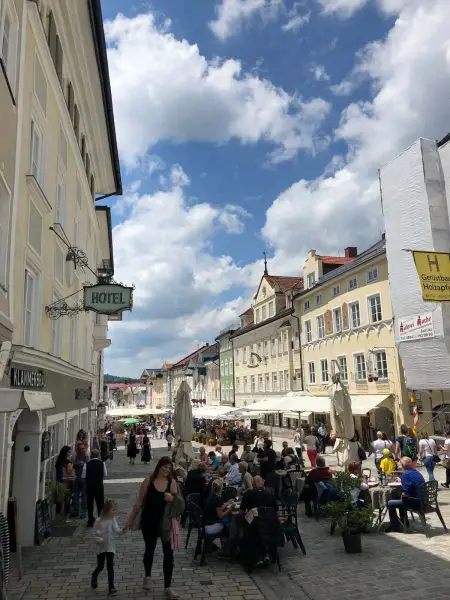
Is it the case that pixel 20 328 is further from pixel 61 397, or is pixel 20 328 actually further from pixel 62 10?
pixel 62 10

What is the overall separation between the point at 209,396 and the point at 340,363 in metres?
38.6

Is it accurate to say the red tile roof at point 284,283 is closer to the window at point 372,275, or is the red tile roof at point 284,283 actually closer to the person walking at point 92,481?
the window at point 372,275

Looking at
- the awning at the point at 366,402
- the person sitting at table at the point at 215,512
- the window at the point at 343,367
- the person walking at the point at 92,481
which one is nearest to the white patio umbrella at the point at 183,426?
the person walking at the point at 92,481

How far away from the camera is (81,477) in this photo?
1255 centimetres

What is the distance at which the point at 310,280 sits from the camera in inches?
1501

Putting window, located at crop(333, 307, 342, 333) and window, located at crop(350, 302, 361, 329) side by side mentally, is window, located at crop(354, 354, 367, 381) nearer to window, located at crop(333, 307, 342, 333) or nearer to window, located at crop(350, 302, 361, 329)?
window, located at crop(350, 302, 361, 329)

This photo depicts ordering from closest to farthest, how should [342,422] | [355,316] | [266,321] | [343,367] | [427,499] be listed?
[427,499] → [342,422] → [355,316] → [343,367] → [266,321]

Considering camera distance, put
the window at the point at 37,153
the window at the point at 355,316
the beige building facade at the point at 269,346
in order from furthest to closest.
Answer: the beige building facade at the point at 269,346 < the window at the point at 355,316 < the window at the point at 37,153

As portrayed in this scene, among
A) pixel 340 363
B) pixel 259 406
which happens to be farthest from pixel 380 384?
pixel 259 406

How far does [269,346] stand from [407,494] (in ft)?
118

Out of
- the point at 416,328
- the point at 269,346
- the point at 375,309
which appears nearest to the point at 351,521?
the point at 416,328

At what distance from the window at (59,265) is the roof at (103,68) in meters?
6.03

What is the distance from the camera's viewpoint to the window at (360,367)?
29694 millimetres

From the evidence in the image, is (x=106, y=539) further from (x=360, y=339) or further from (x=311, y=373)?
(x=311, y=373)
